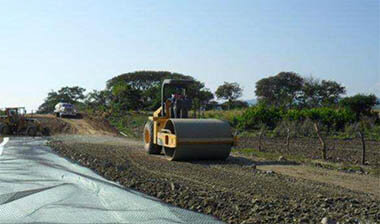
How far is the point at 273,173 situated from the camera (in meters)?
12.0

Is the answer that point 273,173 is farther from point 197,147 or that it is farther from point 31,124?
point 31,124

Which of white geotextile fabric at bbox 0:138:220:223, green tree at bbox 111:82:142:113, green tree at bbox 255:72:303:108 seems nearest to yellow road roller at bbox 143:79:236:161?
white geotextile fabric at bbox 0:138:220:223

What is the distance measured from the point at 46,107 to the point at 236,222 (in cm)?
6895

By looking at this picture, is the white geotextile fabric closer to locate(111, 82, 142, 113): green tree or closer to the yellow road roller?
the yellow road roller

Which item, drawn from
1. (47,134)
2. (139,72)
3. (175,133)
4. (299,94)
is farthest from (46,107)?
(175,133)

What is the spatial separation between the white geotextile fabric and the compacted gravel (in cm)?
57

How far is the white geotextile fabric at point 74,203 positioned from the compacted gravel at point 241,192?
57 cm

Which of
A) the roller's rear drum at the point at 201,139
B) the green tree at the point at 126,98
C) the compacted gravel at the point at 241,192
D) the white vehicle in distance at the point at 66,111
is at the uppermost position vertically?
the green tree at the point at 126,98

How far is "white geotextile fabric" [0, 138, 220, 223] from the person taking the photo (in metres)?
6.95

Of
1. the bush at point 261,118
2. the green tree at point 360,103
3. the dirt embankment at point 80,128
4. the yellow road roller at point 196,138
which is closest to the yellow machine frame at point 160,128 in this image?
the yellow road roller at point 196,138

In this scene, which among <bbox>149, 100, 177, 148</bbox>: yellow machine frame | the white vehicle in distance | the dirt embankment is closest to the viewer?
<bbox>149, 100, 177, 148</bbox>: yellow machine frame

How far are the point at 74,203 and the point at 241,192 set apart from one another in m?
3.01

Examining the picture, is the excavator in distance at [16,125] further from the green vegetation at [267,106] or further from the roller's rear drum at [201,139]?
the roller's rear drum at [201,139]

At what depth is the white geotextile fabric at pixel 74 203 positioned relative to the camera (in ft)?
22.8
